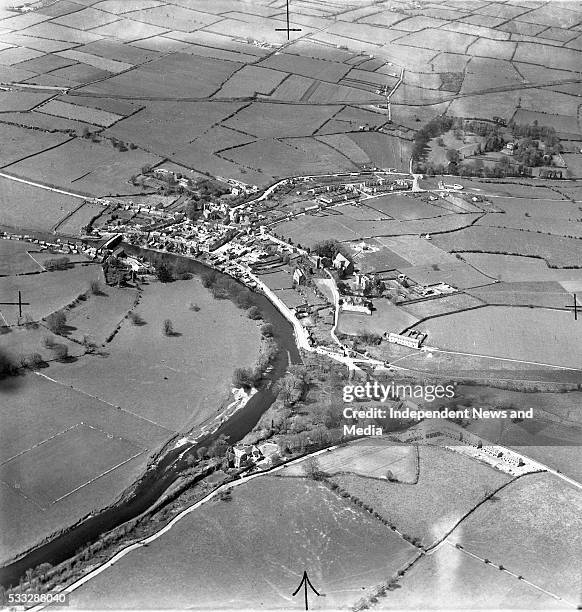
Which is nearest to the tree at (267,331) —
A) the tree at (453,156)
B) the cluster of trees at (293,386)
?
the cluster of trees at (293,386)

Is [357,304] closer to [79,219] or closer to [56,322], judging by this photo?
[56,322]

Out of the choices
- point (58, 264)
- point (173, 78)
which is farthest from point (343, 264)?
point (173, 78)

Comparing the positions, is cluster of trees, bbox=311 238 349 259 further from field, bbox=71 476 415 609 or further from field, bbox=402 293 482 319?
field, bbox=71 476 415 609

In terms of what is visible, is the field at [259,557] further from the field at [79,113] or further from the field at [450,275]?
the field at [79,113]

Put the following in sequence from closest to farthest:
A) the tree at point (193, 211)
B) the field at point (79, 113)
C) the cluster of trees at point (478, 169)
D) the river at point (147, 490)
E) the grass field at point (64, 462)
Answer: the river at point (147, 490)
the grass field at point (64, 462)
the tree at point (193, 211)
the cluster of trees at point (478, 169)
the field at point (79, 113)

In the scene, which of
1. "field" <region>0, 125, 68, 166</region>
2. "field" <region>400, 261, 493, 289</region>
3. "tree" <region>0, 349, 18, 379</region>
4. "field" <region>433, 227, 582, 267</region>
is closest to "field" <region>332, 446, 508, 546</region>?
"tree" <region>0, 349, 18, 379</region>

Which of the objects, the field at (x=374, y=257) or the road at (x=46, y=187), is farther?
the road at (x=46, y=187)

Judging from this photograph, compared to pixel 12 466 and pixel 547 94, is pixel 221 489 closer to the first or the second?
pixel 12 466

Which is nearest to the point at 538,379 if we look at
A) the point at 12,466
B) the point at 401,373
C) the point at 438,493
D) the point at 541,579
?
the point at 401,373
